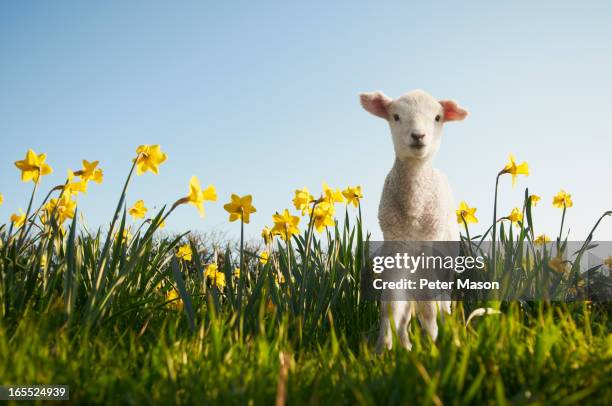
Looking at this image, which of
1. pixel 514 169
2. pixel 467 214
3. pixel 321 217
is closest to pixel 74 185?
pixel 321 217

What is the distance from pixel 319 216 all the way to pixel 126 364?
2245 millimetres

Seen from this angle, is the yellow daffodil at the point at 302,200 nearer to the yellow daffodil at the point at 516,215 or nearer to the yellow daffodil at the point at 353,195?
the yellow daffodil at the point at 353,195

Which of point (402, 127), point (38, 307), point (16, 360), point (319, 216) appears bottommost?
point (16, 360)

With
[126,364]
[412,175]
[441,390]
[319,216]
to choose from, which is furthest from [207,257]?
[441,390]

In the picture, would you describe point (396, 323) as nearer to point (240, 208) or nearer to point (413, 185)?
point (413, 185)

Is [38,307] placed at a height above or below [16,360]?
above

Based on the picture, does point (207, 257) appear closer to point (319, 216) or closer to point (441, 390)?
point (319, 216)

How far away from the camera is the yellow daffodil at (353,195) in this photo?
514 cm

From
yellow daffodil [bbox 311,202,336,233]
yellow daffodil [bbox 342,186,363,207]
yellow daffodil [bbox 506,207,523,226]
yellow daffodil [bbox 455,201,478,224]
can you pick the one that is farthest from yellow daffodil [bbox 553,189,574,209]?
yellow daffodil [bbox 311,202,336,233]

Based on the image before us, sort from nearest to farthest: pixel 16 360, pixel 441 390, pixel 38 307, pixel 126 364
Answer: pixel 441 390 < pixel 16 360 < pixel 126 364 < pixel 38 307

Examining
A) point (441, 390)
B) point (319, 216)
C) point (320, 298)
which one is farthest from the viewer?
point (319, 216)

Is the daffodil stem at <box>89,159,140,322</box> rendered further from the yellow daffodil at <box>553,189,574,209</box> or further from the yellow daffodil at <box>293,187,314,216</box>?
the yellow daffodil at <box>553,189,574,209</box>

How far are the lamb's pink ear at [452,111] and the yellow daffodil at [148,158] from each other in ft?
7.63

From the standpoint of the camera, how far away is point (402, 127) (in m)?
3.68
